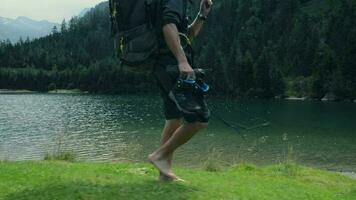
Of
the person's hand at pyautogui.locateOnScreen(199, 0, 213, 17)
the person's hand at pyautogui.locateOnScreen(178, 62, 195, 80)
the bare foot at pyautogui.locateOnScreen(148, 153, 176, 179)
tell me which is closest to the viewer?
the person's hand at pyautogui.locateOnScreen(178, 62, 195, 80)

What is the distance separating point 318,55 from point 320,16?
176 ft

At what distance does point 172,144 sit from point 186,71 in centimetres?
109

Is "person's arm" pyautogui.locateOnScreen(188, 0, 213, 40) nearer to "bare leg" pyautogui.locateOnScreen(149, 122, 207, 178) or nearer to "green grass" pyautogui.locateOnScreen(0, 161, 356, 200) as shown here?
"bare leg" pyautogui.locateOnScreen(149, 122, 207, 178)

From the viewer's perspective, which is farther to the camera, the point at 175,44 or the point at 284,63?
the point at 284,63

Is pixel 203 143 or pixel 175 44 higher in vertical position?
pixel 175 44

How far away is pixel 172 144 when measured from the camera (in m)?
6.80

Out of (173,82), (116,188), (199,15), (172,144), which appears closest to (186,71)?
(173,82)

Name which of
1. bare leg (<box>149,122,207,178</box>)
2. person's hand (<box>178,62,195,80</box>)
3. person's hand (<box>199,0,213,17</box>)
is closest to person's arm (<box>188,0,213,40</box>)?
person's hand (<box>199,0,213,17</box>)

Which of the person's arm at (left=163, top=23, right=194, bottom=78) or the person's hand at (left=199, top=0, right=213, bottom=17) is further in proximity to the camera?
the person's hand at (left=199, top=0, right=213, bottom=17)

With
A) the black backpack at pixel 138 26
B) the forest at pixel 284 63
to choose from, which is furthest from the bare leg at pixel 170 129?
the forest at pixel 284 63

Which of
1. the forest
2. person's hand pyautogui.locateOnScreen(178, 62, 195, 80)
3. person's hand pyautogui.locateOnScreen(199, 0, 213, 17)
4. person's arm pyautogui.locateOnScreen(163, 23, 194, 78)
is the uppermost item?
person's hand pyautogui.locateOnScreen(199, 0, 213, 17)

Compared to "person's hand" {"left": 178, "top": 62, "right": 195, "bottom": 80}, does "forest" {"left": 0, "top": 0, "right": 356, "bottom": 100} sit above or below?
below

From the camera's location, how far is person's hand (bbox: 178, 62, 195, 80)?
6.34m

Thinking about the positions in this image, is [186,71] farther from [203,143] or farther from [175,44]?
[203,143]
